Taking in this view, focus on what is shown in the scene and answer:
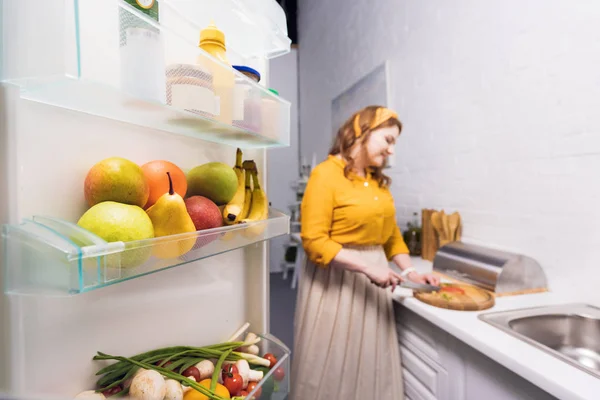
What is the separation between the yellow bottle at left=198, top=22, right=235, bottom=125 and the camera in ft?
1.95

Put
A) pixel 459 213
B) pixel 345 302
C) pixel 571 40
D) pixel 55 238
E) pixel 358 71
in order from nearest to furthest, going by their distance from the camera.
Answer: pixel 55 238, pixel 571 40, pixel 345 302, pixel 459 213, pixel 358 71

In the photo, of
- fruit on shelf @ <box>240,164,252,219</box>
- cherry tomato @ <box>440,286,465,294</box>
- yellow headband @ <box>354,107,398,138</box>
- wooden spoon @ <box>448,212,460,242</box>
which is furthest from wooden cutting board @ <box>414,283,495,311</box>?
fruit on shelf @ <box>240,164,252,219</box>

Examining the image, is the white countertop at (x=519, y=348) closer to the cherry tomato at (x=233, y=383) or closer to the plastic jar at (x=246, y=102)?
the cherry tomato at (x=233, y=383)

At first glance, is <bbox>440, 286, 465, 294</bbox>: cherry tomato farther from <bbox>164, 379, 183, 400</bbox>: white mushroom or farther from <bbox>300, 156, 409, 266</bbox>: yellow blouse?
<bbox>164, 379, 183, 400</bbox>: white mushroom

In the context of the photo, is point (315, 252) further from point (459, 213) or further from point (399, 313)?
point (459, 213)

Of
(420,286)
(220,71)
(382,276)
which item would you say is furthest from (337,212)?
(220,71)

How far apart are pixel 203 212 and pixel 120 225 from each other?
17 cm

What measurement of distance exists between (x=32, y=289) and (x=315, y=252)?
986 millimetres

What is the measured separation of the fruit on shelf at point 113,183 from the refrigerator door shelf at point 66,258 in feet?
0.23

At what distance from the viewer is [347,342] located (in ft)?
4.45

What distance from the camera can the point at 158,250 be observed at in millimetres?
482

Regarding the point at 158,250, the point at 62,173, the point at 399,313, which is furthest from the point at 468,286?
the point at 62,173

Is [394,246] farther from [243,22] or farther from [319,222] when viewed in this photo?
[243,22]

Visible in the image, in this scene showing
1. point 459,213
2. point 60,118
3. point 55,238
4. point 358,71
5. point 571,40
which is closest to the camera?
Answer: point 55,238
